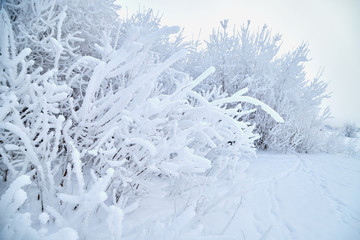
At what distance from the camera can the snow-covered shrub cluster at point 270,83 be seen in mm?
5000

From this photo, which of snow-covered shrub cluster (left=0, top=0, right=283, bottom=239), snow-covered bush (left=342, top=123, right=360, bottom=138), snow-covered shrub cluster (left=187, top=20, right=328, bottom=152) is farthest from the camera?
snow-covered bush (left=342, top=123, right=360, bottom=138)

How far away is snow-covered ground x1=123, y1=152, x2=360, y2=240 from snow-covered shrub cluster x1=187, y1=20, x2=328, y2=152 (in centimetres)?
180

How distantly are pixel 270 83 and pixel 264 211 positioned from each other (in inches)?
146

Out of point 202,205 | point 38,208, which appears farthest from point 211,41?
point 38,208

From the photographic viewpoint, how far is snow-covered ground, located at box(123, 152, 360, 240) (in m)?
1.44

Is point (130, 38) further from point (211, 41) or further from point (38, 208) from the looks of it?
point (211, 41)

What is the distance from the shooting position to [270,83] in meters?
4.99

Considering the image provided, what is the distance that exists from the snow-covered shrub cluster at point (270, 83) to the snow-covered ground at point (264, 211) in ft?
5.90

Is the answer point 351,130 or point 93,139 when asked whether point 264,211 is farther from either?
point 351,130

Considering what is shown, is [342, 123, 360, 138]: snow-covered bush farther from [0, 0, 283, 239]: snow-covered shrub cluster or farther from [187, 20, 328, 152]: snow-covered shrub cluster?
[0, 0, 283, 239]: snow-covered shrub cluster

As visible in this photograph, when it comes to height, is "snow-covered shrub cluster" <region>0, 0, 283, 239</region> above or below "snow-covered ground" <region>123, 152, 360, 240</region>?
above

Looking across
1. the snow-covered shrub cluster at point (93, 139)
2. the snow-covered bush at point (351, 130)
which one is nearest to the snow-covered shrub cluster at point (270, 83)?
the snow-covered shrub cluster at point (93, 139)

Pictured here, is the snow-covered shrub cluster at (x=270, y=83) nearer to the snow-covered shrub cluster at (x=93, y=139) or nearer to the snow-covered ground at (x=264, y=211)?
the snow-covered ground at (x=264, y=211)

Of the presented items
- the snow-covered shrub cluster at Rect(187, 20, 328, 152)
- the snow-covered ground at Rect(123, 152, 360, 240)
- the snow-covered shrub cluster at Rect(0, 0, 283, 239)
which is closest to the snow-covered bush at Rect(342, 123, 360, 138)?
the snow-covered shrub cluster at Rect(187, 20, 328, 152)
